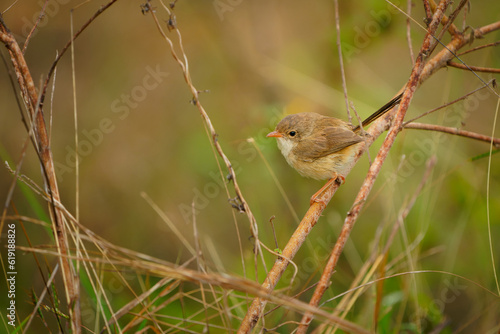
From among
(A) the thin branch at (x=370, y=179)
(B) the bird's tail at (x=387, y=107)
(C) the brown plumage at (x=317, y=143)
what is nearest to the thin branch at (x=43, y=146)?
(A) the thin branch at (x=370, y=179)

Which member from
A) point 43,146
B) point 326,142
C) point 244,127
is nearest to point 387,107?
point 326,142

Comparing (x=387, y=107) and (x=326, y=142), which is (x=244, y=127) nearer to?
A: (x=326, y=142)

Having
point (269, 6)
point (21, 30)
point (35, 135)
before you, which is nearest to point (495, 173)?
point (269, 6)

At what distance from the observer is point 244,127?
18.2 feet

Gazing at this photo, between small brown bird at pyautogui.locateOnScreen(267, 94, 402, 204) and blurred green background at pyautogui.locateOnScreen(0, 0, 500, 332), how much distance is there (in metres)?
0.28

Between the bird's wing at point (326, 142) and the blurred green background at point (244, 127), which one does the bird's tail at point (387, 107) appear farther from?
the blurred green background at point (244, 127)

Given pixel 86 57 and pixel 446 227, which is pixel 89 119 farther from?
pixel 446 227

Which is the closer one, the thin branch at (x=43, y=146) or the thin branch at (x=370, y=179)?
the thin branch at (x=370, y=179)

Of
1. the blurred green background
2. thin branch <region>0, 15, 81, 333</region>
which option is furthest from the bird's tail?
thin branch <region>0, 15, 81, 333</region>

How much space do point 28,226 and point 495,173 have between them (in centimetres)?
532

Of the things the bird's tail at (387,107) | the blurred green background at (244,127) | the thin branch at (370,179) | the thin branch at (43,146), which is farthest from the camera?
the blurred green background at (244,127)

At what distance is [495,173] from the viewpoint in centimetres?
505

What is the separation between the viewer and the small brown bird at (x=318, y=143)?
4242mm

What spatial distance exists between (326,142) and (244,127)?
144 cm
